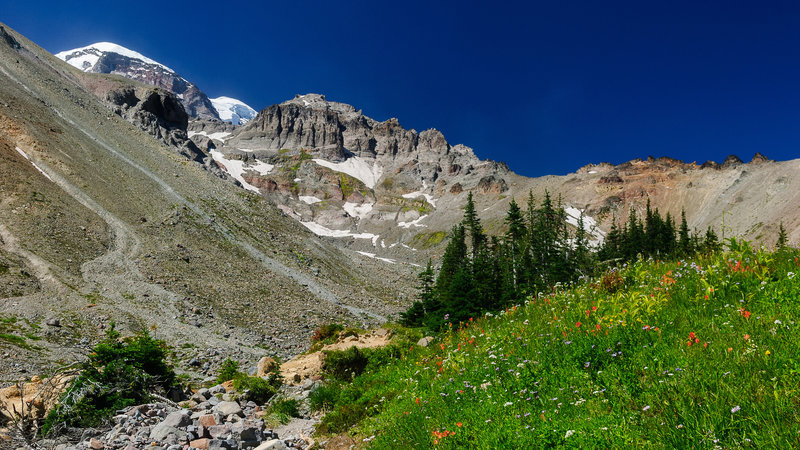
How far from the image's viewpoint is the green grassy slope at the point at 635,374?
3.63 meters

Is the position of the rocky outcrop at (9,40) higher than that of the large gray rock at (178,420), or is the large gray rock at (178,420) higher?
the rocky outcrop at (9,40)

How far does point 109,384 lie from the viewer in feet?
33.1

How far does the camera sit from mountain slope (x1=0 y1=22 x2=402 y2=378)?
28391mm

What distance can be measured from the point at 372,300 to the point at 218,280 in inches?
859

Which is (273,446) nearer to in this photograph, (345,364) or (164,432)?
(164,432)

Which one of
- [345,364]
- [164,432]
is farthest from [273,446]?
[345,364]

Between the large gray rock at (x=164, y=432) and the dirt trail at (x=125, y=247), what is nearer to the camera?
the large gray rock at (x=164, y=432)

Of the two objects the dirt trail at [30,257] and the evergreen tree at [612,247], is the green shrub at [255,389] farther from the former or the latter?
the evergreen tree at [612,247]

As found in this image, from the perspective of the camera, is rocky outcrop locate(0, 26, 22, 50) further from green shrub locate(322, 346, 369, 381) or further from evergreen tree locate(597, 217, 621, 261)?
evergreen tree locate(597, 217, 621, 261)

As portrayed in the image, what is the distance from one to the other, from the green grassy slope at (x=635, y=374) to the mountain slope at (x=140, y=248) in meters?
20.0

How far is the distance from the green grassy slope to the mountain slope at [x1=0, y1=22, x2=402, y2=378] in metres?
20.0

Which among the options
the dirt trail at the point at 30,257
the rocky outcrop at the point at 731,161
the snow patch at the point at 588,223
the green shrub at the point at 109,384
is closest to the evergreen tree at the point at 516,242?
the green shrub at the point at 109,384

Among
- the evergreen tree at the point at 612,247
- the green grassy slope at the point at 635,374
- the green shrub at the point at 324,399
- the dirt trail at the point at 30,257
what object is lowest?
the dirt trail at the point at 30,257

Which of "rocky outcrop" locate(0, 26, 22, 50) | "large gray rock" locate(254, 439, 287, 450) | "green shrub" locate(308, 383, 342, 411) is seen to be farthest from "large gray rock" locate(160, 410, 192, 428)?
"rocky outcrop" locate(0, 26, 22, 50)
